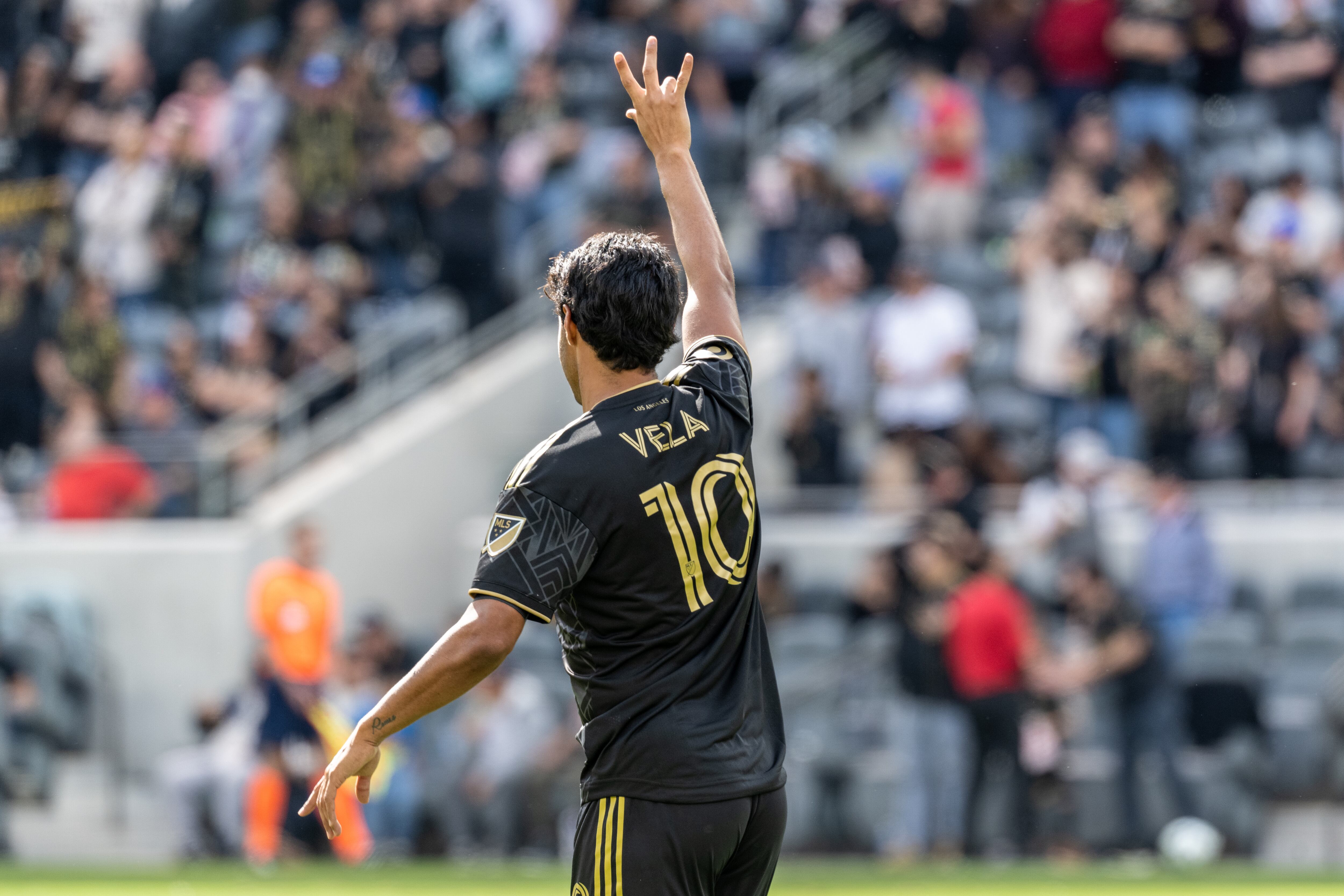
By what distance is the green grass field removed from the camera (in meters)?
9.72

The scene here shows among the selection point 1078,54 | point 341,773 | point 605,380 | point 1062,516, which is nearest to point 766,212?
point 1078,54

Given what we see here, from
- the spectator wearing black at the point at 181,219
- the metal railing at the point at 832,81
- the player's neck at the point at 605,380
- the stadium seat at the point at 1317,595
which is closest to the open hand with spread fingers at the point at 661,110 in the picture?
the player's neck at the point at 605,380

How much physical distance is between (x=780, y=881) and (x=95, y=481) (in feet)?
22.1

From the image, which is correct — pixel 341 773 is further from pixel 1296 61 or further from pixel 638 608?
pixel 1296 61

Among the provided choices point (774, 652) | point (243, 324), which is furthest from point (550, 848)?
point (243, 324)

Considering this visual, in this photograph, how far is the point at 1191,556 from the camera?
1121 centimetres

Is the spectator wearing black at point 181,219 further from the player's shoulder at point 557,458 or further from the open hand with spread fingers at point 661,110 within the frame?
the player's shoulder at point 557,458

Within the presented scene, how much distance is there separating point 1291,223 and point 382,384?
281 inches

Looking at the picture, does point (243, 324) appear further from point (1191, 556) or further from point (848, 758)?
point (1191, 556)

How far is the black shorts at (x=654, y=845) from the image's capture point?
3727mm

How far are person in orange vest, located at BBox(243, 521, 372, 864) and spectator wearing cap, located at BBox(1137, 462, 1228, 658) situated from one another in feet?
17.0

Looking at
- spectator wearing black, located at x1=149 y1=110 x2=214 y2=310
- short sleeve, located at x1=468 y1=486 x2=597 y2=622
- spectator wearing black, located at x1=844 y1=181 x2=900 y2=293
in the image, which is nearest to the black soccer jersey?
short sleeve, located at x1=468 y1=486 x2=597 y2=622

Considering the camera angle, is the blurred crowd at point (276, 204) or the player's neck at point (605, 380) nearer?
the player's neck at point (605, 380)

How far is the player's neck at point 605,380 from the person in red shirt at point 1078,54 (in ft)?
36.8
